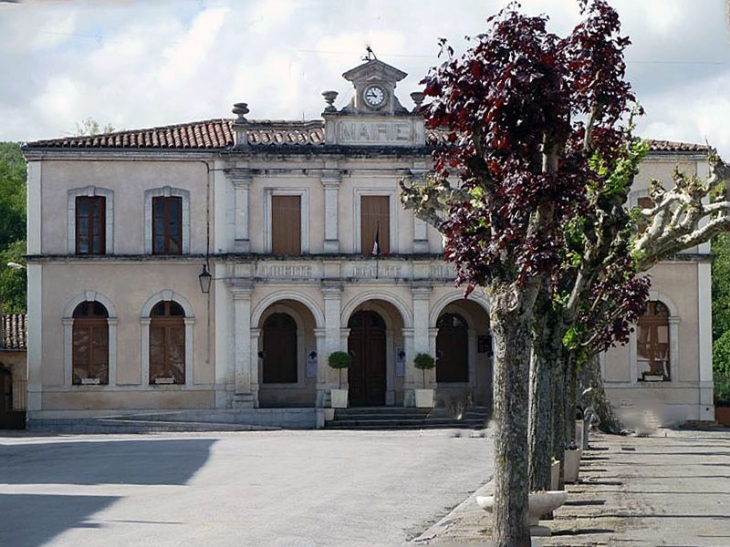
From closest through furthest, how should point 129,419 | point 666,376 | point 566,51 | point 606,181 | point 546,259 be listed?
1. point 546,259
2. point 566,51
3. point 606,181
4. point 129,419
5. point 666,376

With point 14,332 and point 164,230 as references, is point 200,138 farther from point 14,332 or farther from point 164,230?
point 14,332

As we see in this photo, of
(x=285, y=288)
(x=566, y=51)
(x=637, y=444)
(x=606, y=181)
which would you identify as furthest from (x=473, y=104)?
(x=285, y=288)

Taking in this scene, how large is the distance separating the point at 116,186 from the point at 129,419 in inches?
266

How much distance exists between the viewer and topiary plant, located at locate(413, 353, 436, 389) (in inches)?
1452

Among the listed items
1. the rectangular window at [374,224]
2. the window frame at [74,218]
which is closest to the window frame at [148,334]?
the window frame at [74,218]

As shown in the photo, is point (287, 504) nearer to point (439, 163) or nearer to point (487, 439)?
point (439, 163)

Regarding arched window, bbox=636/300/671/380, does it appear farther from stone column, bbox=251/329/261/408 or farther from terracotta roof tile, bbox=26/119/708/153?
stone column, bbox=251/329/261/408

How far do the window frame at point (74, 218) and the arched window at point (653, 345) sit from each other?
16099mm

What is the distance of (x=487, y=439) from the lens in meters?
32.2

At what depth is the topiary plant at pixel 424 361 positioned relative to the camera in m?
36.9

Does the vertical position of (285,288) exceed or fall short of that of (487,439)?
it exceeds it

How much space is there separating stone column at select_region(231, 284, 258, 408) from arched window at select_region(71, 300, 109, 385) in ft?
12.2

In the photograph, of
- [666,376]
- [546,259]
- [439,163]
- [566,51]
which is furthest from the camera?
[666,376]

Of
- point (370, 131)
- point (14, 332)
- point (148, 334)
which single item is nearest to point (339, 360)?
point (148, 334)
